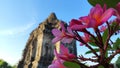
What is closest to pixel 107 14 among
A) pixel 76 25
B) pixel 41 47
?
pixel 76 25

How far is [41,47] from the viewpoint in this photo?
1995 centimetres

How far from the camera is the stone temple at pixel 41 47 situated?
62.9 feet

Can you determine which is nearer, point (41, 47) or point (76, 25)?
point (76, 25)

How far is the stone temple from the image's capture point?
754 inches

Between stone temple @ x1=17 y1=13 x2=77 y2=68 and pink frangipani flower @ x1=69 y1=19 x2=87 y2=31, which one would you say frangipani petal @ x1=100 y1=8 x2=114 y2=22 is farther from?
stone temple @ x1=17 y1=13 x2=77 y2=68

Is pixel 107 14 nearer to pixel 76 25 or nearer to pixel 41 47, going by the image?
pixel 76 25

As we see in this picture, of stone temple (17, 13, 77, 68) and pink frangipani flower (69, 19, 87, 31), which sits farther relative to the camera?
stone temple (17, 13, 77, 68)

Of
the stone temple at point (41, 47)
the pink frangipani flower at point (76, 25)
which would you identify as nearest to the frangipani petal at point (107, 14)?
the pink frangipani flower at point (76, 25)

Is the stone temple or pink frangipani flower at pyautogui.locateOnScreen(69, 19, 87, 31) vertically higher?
the stone temple

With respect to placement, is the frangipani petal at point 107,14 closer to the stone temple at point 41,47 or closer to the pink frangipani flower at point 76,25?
the pink frangipani flower at point 76,25

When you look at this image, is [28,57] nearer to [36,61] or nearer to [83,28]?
[36,61]

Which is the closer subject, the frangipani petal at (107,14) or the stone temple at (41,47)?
the frangipani petal at (107,14)

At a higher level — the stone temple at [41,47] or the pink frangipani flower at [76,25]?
the stone temple at [41,47]

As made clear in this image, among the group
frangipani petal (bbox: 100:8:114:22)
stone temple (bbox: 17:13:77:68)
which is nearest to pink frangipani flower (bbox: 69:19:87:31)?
frangipani petal (bbox: 100:8:114:22)
